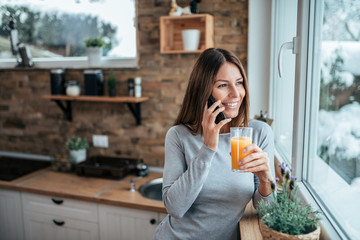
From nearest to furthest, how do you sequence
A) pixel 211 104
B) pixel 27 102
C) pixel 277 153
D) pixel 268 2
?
pixel 211 104 < pixel 277 153 < pixel 268 2 < pixel 27 102

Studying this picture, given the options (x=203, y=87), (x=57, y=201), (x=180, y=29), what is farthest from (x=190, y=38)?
(x=57, y=201)

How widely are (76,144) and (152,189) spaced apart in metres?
0.85

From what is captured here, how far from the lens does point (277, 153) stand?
6.72 ft

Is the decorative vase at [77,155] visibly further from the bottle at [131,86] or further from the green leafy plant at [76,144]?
the bottle at [131,86]

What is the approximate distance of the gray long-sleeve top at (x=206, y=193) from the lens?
130 centimetres

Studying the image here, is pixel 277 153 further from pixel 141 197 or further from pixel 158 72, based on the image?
pixel 158 72

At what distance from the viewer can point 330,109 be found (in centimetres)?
118

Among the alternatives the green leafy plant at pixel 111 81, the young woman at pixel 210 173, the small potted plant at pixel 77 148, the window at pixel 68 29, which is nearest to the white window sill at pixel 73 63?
the window at pixel 68 29

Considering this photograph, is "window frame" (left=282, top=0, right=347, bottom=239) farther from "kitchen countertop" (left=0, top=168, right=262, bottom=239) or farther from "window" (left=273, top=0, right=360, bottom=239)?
"kitchen countertop" (left=0, top=168, right=262, bottom=239)

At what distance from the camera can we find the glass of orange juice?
1227 mm

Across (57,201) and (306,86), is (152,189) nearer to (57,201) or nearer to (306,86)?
(57,201)

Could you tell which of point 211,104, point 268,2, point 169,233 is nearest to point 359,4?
point 211,104

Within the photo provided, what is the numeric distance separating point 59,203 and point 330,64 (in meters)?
2.06

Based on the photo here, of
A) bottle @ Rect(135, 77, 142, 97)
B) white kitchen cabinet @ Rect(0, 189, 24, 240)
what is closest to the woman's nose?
bottle @ Rect(135, 77, 142, 97)
